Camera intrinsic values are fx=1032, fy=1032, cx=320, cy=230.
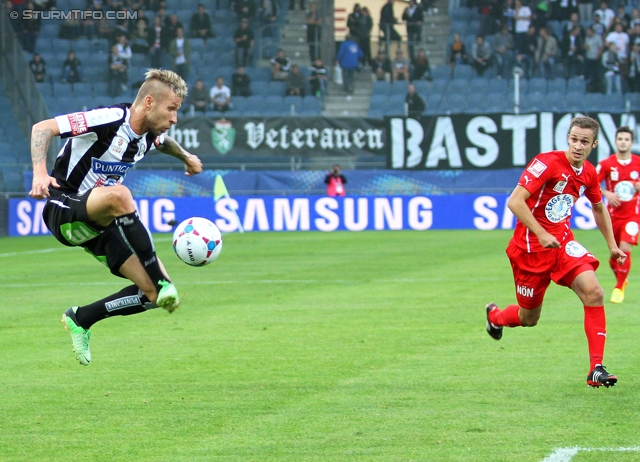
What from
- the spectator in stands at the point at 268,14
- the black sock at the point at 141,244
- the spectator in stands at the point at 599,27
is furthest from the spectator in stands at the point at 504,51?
the black sock at the point at 141,244

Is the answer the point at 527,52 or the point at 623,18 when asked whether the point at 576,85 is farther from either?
the point at 623,18

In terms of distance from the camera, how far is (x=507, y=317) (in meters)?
7.92

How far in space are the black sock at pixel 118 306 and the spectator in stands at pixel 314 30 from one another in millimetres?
24293

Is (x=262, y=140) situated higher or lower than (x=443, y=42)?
lower

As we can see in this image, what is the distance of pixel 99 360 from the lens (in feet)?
26.8

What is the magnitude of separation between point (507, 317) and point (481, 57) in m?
23.0

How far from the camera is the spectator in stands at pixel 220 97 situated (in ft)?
94.9

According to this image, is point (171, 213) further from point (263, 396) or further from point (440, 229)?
point (263, 396)

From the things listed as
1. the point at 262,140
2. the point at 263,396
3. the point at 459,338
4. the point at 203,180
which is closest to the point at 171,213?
the point at 203,180

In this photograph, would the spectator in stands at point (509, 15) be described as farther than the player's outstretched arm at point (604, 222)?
Yes

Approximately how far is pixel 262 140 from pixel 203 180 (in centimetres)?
195

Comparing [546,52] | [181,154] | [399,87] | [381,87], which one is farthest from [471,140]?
[181,154]

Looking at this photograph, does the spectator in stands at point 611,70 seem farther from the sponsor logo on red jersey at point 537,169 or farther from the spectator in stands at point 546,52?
the sponsor logo on red jersey at point 537,169

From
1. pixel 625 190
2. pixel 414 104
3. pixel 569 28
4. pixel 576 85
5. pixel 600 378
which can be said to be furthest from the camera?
pixel 569 28
